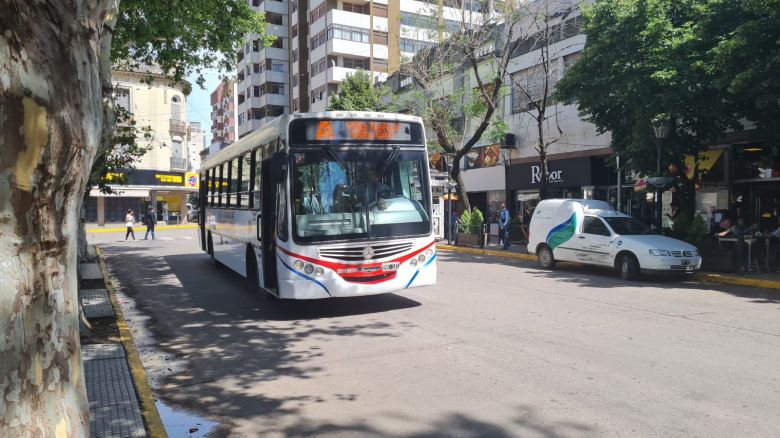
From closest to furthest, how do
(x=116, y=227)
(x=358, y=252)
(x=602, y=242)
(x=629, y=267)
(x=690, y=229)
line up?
(x=358, y=252) → (x=629, y=267) → (x=602, y=242) → (x=690, y=229) → (x=116, y=227)

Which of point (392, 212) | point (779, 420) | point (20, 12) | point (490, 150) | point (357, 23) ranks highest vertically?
point (357, 23)

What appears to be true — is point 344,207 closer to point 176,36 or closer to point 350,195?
point 350,195

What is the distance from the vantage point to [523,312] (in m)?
9.31

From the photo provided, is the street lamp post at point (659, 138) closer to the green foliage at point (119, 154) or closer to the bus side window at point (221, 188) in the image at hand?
the bus side window at point (221, 188)

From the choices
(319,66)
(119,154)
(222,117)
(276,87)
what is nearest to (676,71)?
(119,154)

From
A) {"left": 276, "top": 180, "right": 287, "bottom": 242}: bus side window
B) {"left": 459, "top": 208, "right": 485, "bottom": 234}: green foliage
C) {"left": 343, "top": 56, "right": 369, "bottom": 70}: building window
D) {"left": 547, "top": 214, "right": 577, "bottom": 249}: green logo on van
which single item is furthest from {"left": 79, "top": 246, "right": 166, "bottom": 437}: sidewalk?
{"left": 343, "top": 56, "right": 369, "bottom": 70}: building window

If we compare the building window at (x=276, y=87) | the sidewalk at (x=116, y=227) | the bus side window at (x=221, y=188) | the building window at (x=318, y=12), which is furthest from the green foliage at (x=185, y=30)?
the building window at (x=276, y=87)

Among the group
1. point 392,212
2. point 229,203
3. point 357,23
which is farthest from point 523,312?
point 357,23

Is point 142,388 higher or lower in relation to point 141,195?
lower

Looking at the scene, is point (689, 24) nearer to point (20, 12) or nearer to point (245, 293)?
point (245, 293)

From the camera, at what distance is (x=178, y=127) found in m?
48.5

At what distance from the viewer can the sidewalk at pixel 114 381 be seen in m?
4.60

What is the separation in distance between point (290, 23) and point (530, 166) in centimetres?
3954

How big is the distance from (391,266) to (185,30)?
29.7ft
